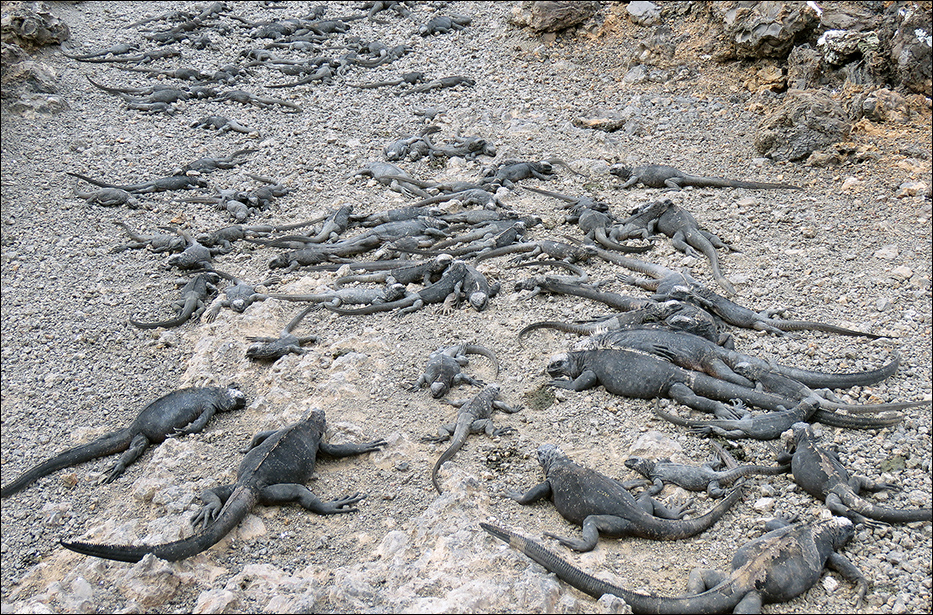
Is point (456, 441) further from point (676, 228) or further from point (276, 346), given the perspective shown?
point (676, 228)

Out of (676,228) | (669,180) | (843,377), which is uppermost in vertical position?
(669,180)

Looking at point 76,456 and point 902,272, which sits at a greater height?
point 902,272

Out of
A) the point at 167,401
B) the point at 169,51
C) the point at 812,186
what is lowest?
the point at 167,401

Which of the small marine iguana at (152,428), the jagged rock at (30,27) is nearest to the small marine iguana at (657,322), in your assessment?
the small marine iguana at (152,428)

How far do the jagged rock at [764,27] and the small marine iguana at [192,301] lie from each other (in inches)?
327

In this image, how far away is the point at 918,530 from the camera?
11.9 feet

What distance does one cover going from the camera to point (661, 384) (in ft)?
16.2

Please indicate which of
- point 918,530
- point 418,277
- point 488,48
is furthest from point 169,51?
point 918,530

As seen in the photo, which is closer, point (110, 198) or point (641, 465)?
point (641, 465)

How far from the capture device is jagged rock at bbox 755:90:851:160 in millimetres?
8023

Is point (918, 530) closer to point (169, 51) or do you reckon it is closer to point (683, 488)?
point (683, 488)

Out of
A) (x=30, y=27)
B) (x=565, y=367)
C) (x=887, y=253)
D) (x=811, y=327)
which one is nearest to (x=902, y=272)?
(x=887, y=253)

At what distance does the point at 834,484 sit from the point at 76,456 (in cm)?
515

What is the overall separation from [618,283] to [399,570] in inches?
161
